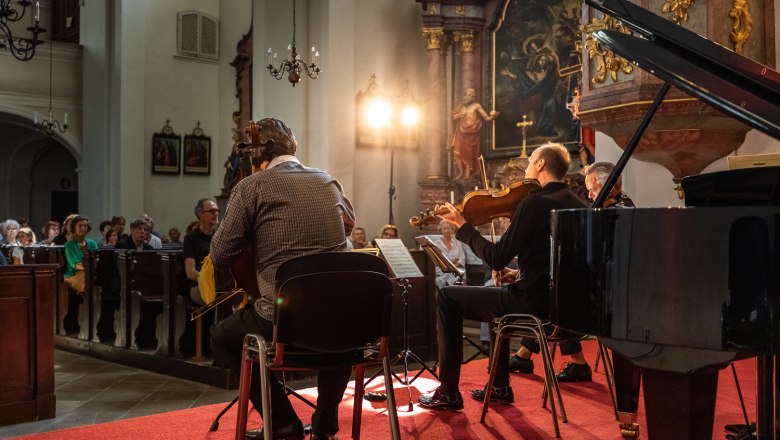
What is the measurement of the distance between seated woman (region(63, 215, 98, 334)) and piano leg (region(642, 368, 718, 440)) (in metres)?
6.01

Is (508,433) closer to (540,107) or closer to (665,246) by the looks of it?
(665,246)

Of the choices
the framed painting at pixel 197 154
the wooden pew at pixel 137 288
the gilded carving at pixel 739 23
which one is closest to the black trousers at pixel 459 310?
the wooden pew at pixel 137 288

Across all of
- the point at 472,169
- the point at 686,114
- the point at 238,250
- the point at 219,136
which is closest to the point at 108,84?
the point at 219,136

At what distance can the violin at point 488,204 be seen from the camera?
14.3ft

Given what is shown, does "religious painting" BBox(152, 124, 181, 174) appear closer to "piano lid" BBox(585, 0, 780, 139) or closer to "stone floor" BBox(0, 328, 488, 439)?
"stone floor" BBox(0, 328, 488, 439)

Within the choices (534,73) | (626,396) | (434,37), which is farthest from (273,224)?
(434,37)

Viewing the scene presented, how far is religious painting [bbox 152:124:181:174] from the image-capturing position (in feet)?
50.2

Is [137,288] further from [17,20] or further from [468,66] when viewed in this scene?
[468,66]

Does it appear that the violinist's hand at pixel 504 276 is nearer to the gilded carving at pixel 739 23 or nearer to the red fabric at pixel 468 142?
the gilded carving at pixel 739 23

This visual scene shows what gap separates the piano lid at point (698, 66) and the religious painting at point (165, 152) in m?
13.5

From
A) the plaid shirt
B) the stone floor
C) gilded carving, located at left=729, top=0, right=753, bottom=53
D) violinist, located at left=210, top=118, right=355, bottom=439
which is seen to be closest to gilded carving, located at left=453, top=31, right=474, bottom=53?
gilded carving, located at left=729, top=0, right=753, bottom=53

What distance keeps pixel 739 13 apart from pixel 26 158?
17.2 m

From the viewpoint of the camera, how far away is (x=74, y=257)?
741cm

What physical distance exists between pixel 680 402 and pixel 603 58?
4319mm
